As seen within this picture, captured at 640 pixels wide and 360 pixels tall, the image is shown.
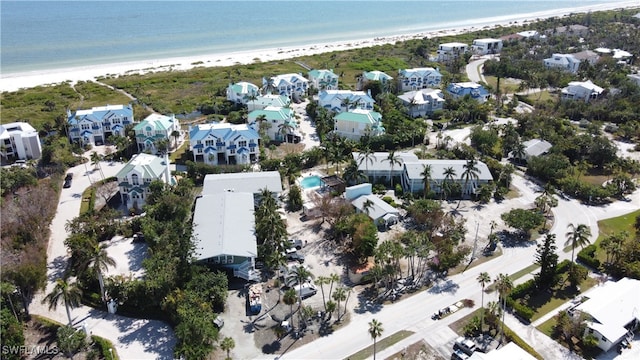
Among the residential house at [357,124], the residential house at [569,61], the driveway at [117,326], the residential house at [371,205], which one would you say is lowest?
the driveway at [117,326]

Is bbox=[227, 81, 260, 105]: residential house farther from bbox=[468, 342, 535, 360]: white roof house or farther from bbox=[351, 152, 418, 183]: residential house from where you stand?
bbox=[468, 342, 535, 360]: white roof house

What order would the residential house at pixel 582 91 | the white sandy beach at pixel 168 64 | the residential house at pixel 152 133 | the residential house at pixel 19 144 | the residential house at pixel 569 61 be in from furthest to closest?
the white sandy beach at pixel 168 64 < the residential house at pixel 569 61 < the residential house at pixel 582 91 < the residential house at pixel 152 133 < the residential house at pixel 19 144

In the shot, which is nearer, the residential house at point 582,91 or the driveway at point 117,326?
the driveway at point 117,326

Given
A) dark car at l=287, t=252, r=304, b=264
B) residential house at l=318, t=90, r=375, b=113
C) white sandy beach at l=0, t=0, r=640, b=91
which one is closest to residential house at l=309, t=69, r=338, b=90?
residential house at l=318, t=90, r=375, b=113

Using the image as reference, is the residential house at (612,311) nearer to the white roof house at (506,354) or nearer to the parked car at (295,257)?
the white roof house at (506,354)

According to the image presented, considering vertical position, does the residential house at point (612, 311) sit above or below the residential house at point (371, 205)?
below

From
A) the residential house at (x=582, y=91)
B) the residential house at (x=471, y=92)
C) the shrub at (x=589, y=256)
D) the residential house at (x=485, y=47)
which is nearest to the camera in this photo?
the shrub at (x=589, y=256)

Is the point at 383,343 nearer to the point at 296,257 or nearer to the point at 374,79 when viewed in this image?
the point at 296,257

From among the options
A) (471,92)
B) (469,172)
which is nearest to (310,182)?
(469,172)

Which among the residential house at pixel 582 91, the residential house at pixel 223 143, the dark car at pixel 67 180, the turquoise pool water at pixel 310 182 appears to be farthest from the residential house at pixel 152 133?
the residential house at pixel 582 91
